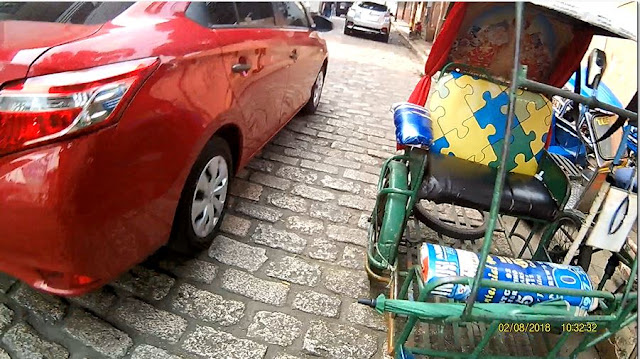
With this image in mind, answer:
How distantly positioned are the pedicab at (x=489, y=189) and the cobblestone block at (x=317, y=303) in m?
0.30

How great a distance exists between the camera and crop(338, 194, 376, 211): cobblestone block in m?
3.57

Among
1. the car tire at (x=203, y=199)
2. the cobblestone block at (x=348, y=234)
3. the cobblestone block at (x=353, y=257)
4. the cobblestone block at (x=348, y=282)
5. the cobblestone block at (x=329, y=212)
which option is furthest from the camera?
the cobblestone block at (x=329, y=212)

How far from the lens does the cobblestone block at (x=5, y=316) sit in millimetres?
1977

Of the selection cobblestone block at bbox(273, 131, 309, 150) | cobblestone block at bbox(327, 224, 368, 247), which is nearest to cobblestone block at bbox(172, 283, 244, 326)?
cobblestone block at bbox(327, 224, 368, 247)

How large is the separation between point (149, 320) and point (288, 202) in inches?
59.2

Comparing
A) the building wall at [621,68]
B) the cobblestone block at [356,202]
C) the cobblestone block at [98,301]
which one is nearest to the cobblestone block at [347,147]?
the cobblestone block at [356,202]

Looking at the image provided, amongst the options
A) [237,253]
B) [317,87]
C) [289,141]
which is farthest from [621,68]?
[237,253]

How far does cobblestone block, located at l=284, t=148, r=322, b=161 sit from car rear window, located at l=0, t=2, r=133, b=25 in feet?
7.92

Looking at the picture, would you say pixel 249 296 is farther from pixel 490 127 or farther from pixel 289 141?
pixel 289 141

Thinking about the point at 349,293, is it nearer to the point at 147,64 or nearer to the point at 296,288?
the point at 296,288

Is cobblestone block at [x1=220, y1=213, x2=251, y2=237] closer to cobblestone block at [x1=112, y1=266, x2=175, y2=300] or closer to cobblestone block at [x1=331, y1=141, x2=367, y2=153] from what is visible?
cobblestone block at [x1=112, y1=266, x2=175, y2=300]

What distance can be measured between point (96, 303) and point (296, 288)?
1038mm

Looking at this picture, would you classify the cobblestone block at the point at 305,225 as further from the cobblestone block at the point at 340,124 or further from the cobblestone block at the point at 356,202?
the cobblestone block at the point at 340,124

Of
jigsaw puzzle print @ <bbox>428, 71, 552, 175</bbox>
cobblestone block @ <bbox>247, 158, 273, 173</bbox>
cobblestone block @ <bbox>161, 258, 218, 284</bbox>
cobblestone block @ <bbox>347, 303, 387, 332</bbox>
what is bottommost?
cobblestone block @ <bbox>347, 303, 387, 332</bbox>
